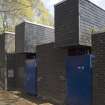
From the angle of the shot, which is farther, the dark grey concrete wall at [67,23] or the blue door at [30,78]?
the blue door at [30,78]

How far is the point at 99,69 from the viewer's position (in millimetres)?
9086

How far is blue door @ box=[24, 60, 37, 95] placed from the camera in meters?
14.6

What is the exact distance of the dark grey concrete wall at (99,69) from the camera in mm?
8906

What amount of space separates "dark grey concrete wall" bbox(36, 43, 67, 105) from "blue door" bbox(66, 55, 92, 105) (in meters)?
0.56

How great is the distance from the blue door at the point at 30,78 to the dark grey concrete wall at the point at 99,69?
19.1 ft

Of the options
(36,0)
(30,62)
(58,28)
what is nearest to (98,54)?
(58,28)

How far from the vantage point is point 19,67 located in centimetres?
1761

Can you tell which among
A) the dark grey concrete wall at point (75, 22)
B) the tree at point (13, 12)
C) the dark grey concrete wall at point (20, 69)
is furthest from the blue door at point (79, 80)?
the tree at point (13, 12)

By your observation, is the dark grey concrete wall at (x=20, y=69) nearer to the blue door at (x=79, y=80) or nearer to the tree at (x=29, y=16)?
the blue door at (x=79, y=80)

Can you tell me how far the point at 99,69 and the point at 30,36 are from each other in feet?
25.2

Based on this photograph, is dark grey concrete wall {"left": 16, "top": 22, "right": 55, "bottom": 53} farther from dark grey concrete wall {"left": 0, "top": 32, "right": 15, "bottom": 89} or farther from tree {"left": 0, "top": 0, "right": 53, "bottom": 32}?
tree {"left": 0, "top": 0, "right": 53, "bottom": 32}

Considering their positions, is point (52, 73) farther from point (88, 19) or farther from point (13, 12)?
point (13, 12)

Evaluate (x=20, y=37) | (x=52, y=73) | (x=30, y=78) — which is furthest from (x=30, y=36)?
(x=52, y=73)

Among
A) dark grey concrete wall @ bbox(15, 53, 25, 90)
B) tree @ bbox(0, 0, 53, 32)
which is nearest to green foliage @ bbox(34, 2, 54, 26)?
tree @ bbox(0, 0, 53, 32)
